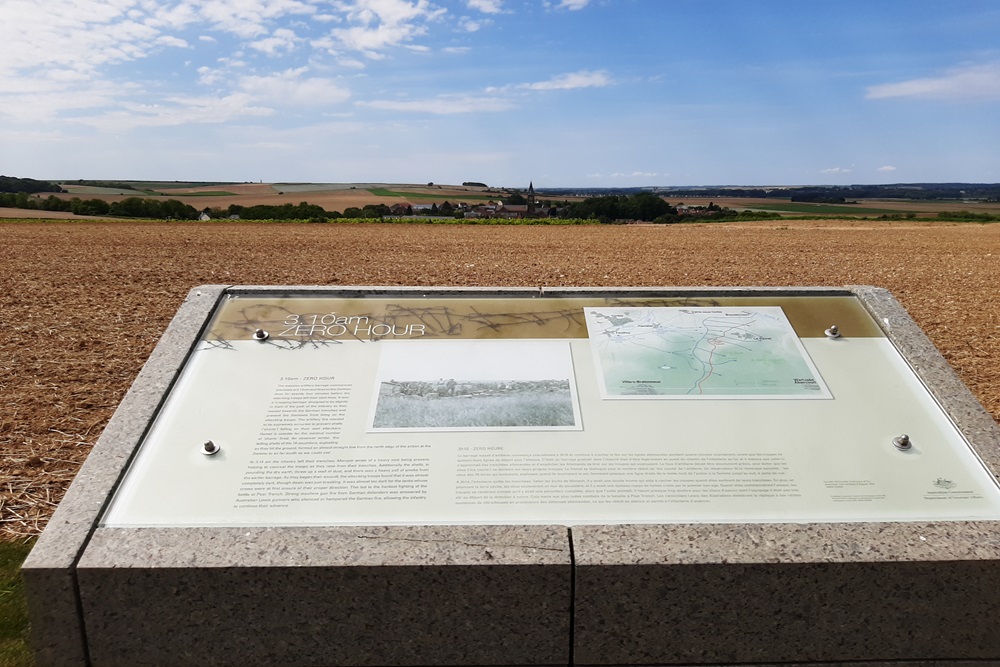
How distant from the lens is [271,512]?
2.74 metres

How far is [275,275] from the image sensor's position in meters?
16.4

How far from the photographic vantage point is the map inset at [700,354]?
3332 mm

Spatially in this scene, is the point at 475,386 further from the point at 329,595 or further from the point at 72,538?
the point at 72,538

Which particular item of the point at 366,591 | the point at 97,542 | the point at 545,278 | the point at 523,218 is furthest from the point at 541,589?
the point at 523,218

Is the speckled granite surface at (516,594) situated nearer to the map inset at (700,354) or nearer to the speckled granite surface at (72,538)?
the speckled granite surface at (72,538)

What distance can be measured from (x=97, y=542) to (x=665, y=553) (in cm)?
217

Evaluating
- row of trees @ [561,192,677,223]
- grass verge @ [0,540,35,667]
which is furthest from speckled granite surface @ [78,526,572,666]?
row of trees @ [561,192,677,223]

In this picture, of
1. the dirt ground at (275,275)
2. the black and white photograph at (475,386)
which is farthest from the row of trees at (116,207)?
the black and white photograph at (475,386)

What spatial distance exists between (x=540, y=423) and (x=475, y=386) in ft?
1.26

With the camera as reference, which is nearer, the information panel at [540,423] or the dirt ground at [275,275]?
the information panel at [540,423]

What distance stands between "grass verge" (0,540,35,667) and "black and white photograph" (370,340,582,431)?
1.80 m

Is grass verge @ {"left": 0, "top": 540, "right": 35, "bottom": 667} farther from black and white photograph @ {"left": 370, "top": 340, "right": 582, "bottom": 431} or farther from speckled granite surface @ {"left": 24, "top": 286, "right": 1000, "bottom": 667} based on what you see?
black and white photograph @ {"left": 370, "top": 340, "right": 582, "bottom": 431}

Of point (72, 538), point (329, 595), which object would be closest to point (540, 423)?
point (329, 595)

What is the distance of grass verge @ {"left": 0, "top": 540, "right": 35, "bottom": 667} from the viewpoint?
116 inches
